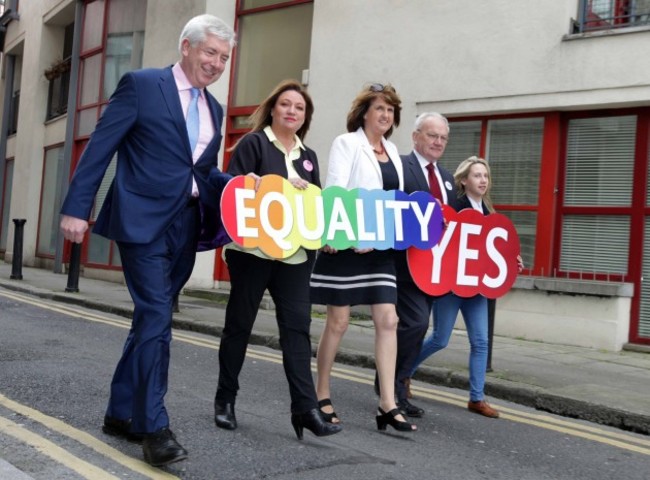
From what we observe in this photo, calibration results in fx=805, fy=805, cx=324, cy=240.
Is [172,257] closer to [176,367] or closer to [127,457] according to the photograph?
[127,457]

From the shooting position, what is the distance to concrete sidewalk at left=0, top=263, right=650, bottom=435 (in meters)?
6.05

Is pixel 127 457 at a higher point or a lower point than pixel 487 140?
lower

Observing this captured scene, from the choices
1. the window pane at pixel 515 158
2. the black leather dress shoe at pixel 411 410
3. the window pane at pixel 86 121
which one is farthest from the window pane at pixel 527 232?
the window pane at pixel 86 121

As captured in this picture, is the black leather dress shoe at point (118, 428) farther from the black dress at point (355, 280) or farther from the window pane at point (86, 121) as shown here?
the window pane at point (86, 121)

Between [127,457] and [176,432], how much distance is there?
0.60 metres

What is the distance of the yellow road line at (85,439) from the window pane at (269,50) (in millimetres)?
9649

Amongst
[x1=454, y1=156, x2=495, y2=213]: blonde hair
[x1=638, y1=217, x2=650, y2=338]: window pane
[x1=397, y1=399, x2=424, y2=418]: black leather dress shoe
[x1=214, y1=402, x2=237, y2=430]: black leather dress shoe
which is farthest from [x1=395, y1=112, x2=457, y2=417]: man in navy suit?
[x1=638, y1=217, x2=650, y2=338]: window pane

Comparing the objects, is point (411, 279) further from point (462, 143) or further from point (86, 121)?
point (86, 121)

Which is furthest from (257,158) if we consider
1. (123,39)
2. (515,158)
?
(123,39)

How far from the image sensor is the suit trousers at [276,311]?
4.43m

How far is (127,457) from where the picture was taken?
386 cm

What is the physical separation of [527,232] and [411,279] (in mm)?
5511

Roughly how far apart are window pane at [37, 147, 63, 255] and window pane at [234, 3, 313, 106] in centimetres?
763

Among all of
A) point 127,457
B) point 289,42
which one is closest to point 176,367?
point 127,457
